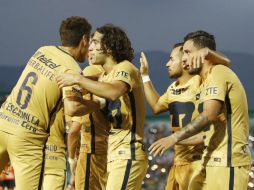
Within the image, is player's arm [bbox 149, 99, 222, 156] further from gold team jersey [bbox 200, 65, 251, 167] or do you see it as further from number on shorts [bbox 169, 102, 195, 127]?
number on shorts [bbox 169, 102, 195, 127]

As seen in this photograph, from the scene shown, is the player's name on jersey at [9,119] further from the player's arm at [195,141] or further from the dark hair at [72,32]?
the player's arm at [195,141]

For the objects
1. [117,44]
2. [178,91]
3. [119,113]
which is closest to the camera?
[119,113]

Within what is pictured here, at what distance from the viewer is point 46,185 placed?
4910 millimetres

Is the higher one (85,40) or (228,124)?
(85,40)

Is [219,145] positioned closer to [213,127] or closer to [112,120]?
[213,127]

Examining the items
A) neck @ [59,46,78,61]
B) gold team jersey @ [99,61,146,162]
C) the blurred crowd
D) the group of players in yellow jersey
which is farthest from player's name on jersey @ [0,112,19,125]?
the blurred crowd

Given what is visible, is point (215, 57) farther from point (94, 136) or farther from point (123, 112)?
point (94, 136)

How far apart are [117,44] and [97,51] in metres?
0.20

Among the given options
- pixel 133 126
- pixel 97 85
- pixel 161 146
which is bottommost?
pixel 161 146

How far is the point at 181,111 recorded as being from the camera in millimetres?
5527

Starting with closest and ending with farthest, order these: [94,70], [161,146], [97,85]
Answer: [161,146], [97,85], [94,70]

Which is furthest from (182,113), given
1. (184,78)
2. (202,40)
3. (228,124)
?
(228,124)

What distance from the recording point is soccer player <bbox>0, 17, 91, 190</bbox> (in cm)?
480

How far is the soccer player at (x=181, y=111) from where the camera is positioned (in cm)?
533
